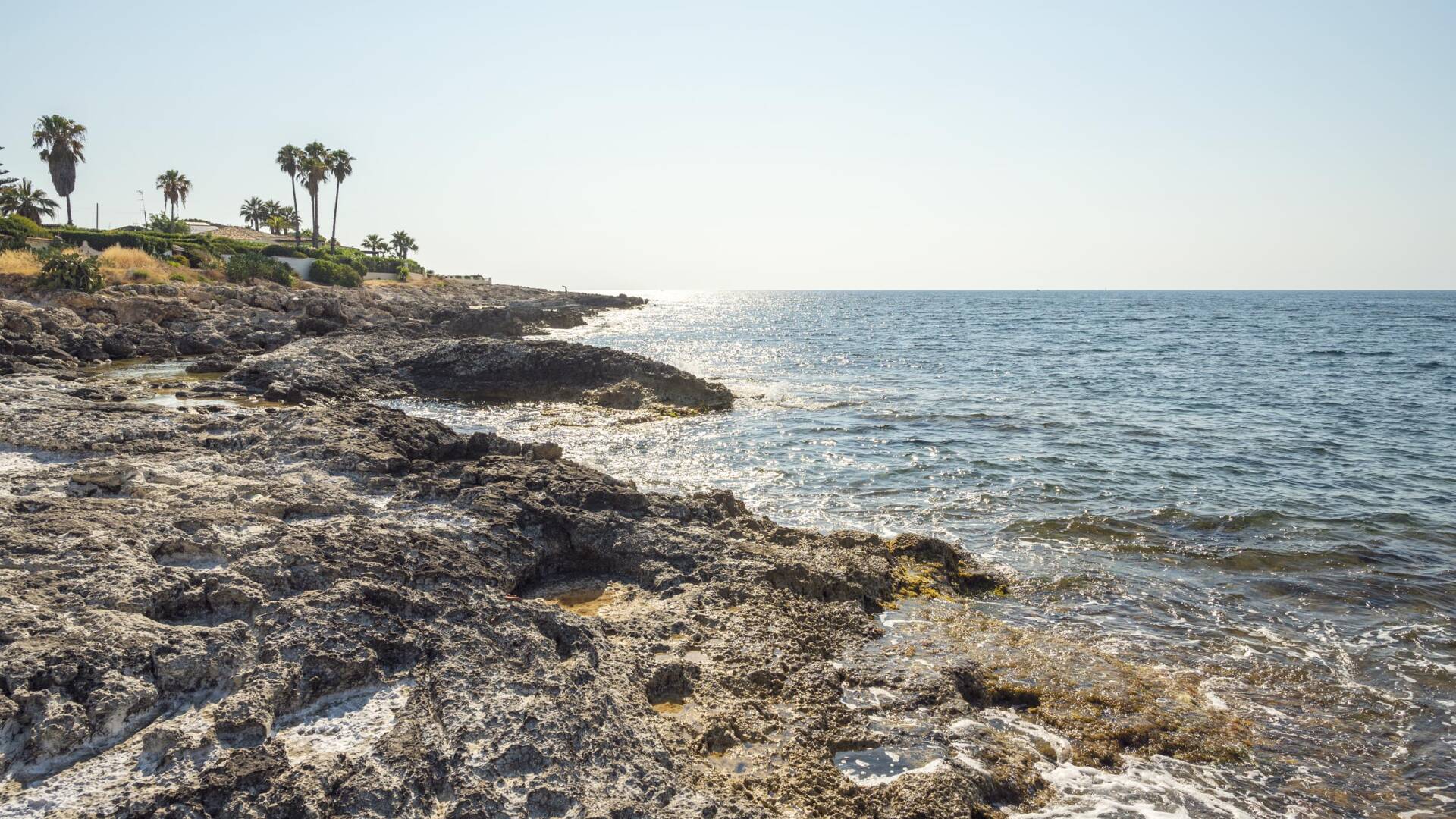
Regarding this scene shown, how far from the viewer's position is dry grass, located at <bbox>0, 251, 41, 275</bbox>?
38.2 meters

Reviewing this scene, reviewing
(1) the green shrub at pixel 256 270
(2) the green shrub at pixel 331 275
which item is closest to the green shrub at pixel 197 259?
(1) the green shrub at pixel 256 270

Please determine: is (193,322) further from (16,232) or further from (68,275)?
(16,232)

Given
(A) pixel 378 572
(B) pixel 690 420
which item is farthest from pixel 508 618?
(B) pixel 690 420

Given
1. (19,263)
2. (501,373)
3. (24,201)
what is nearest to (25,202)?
(24,201)

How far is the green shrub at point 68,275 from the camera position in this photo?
36719mm

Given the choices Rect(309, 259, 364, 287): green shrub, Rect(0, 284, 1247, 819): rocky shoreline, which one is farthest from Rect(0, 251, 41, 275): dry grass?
Rect(0, 284, 1247, 819): rocky shoreline

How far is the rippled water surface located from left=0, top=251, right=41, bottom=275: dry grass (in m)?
30.0

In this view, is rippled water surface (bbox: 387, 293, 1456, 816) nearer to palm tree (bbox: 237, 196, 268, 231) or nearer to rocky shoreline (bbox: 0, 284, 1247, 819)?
A: rocky shoreline (bbox: 0, 284, 1247, 819)

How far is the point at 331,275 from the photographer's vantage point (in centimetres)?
6625

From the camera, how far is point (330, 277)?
66.2m

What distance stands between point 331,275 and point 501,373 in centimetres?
4604

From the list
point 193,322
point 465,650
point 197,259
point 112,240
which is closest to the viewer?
point 465,650

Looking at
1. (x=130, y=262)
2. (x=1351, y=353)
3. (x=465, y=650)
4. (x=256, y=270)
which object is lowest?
(x=465, y=650)

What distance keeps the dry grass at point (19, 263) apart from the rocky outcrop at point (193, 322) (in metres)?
3.05
